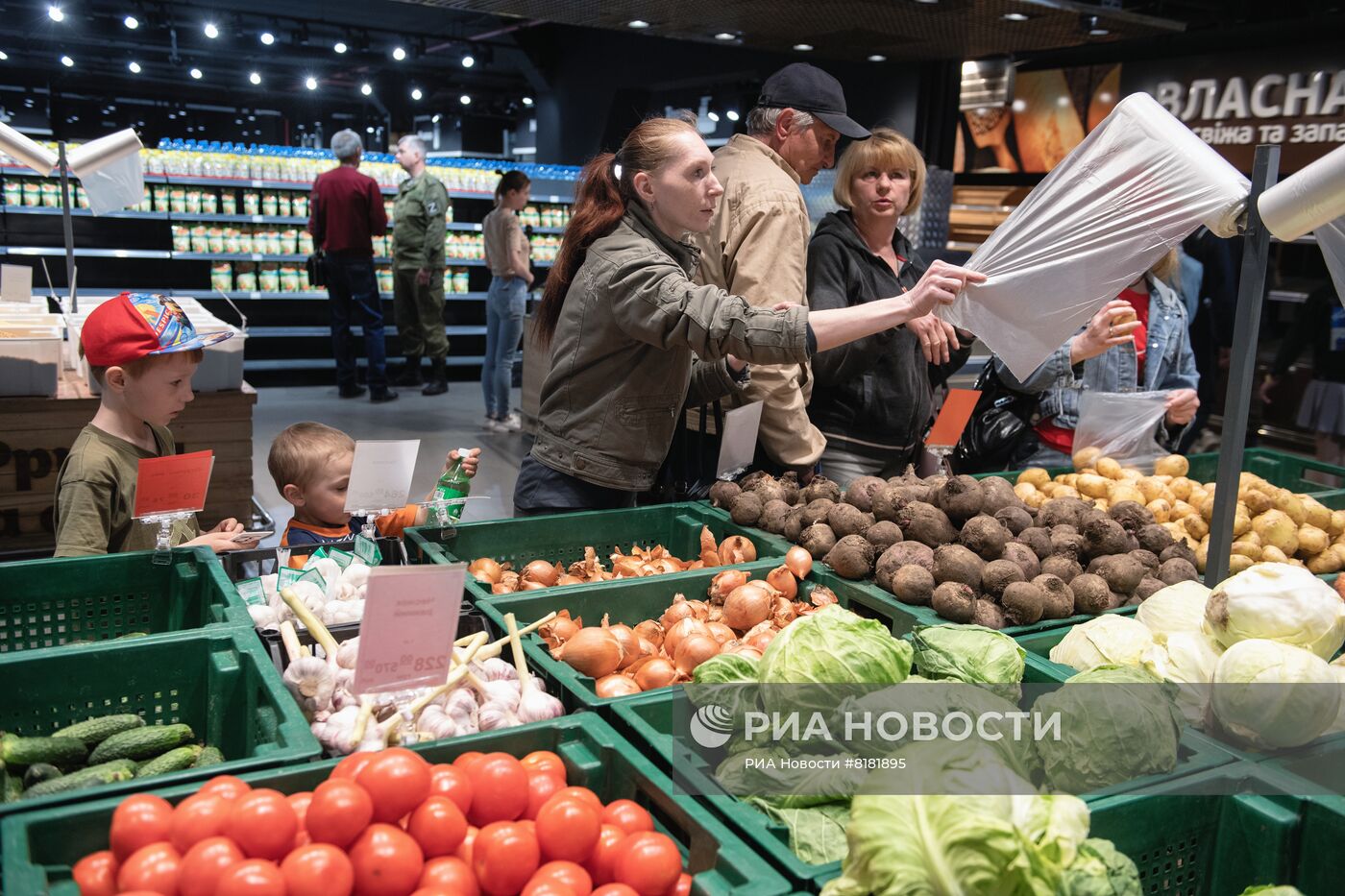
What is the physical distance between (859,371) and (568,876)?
7.03 feet

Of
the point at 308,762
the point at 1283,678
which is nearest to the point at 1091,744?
the point at 1283,678

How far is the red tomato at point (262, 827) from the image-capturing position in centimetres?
103

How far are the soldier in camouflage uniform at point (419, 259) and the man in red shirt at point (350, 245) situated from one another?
10.0 inches

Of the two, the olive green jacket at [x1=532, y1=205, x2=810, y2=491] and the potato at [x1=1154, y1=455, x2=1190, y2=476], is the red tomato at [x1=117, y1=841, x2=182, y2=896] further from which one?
the potato at [x1=1154, y1=455, x2=1190, y2=476]

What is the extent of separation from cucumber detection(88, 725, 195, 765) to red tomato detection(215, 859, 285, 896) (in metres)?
0.65

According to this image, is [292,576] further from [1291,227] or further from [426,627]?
[1291,227]

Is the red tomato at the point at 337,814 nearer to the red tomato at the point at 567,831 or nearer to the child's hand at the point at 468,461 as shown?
the red tomato at the point at 567,831

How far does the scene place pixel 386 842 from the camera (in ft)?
3.42

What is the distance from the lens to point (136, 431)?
237cm

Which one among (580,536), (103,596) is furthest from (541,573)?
(103,596)

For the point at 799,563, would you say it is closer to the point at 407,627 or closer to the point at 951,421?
the point at 951,421

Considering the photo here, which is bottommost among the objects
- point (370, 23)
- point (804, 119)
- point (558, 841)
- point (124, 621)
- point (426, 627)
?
point (124, 621)

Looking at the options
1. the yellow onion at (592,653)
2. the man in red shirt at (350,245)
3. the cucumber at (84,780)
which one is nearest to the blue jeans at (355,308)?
the man in red shirt at (350,245)

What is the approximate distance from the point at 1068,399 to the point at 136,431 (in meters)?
2.83
